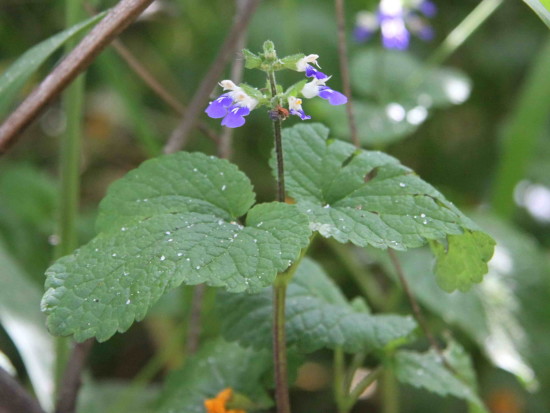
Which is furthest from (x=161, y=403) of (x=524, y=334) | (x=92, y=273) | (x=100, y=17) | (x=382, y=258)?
(x=524, y=334)

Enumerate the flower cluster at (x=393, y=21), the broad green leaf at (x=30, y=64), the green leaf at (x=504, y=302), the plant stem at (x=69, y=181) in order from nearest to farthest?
the broad green leaf at (x=30, y=64), the plant stem at (x=69, y=181), the green leaf at (x=504, y=302), the flower cluster at (x=393, y=21)

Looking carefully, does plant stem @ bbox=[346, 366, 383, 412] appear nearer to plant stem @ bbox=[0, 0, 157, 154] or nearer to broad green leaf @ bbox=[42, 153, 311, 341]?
broad green leaf @ bbox=[42, 153, 311, 341]

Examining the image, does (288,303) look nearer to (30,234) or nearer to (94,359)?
(94,359)

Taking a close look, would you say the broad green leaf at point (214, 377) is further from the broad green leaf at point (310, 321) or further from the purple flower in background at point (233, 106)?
the purple flower in background at point (233, 106)

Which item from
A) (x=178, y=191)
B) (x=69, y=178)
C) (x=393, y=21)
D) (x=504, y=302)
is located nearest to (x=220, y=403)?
(x=178, y=191)

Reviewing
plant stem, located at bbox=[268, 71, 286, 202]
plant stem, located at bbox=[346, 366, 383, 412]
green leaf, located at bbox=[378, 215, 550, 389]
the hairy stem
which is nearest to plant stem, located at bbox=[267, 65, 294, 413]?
plant stem, located at bbox=[268, 71, 286, 202]

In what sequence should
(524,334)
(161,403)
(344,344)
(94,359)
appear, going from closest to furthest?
1. (344,344)
2. (161,403)
3. (524,334)
4. (94,359)

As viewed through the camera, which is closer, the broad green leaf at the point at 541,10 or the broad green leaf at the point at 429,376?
the broad green leaf at the point at 541,10

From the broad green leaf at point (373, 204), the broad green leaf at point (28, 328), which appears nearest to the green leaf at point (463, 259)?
the broad green leaf at point (373, 204)
